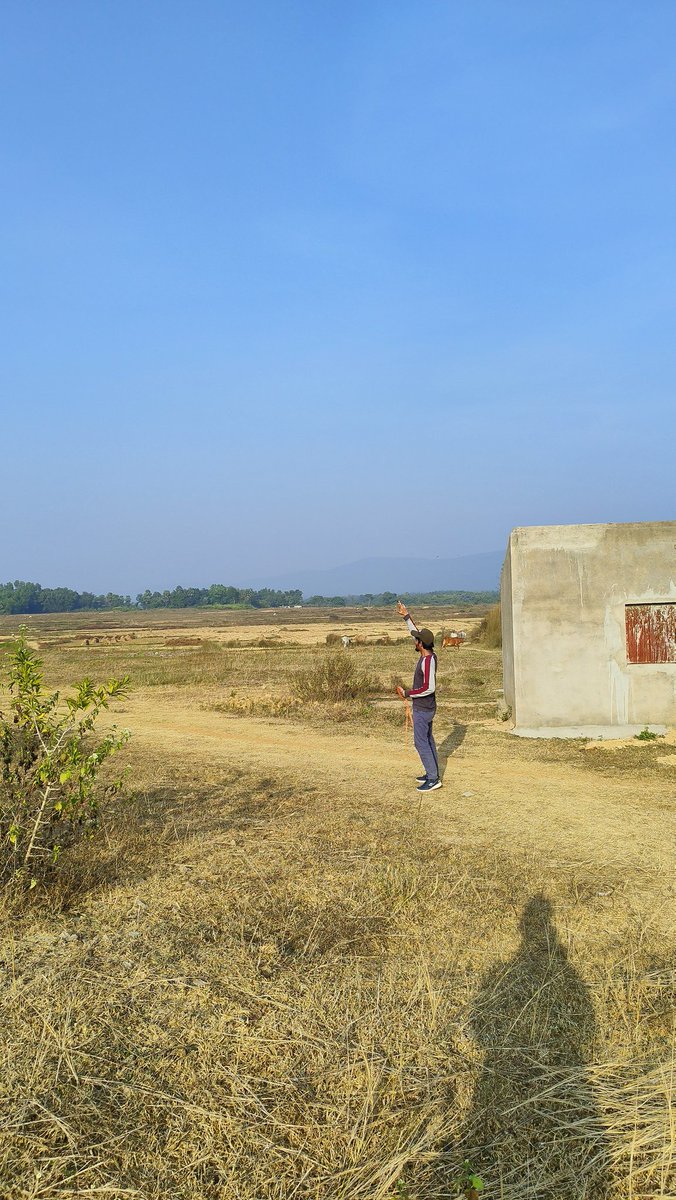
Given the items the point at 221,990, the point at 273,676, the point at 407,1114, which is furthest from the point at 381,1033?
the point at 273,676

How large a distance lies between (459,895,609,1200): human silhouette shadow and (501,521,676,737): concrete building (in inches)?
323

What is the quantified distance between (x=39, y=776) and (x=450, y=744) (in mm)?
8085

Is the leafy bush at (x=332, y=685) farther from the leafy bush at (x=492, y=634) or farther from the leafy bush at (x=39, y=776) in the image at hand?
the leafy bush at (x=492, y=634)

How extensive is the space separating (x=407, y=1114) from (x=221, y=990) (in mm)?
1286

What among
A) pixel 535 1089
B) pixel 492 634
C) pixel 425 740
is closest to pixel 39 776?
pixel 535 1089

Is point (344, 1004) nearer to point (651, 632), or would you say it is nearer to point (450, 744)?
point (450, 744)

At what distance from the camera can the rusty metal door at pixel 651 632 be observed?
12328mm

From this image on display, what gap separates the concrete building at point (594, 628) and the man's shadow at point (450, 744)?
1.04m

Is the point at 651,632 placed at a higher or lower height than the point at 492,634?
higher

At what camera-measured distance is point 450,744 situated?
40.9ft

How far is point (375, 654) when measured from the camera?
29.9 m

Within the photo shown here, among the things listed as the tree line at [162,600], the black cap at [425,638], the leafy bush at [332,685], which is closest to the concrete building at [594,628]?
the black cap at [425,638]

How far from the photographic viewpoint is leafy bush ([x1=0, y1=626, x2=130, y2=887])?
5391 mm

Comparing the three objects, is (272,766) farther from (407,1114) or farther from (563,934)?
(407,1114)
